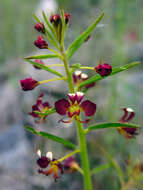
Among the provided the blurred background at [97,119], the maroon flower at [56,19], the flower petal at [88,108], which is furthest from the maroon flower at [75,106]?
the blurred background at [97,119]

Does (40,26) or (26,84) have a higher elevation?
(40,26)

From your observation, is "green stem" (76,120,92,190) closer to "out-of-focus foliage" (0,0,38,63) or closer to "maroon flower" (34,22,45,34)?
"maroon flower" (34,22,45,34)

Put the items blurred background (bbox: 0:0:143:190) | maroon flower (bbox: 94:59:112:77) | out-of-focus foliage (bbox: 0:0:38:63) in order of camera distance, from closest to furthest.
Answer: maroon flower (bbox: 94:59:112:77) → blurred background (bbox: 0:0:143:190) → out-of-focus foliage (bbox: 0:0:38:63)

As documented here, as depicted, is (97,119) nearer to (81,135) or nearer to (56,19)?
(81,135)

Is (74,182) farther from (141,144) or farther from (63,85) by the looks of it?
(63,85)

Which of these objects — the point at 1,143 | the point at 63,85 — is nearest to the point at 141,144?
the point at 63,85

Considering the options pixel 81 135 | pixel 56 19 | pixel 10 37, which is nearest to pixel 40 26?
pixel 56 19

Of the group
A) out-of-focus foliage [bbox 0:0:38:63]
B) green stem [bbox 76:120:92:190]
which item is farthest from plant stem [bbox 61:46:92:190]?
out-of-focus foliage [bbox 0:0:38:63]

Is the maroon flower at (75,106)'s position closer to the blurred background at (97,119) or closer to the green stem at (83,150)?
the green stem at (83,150)
